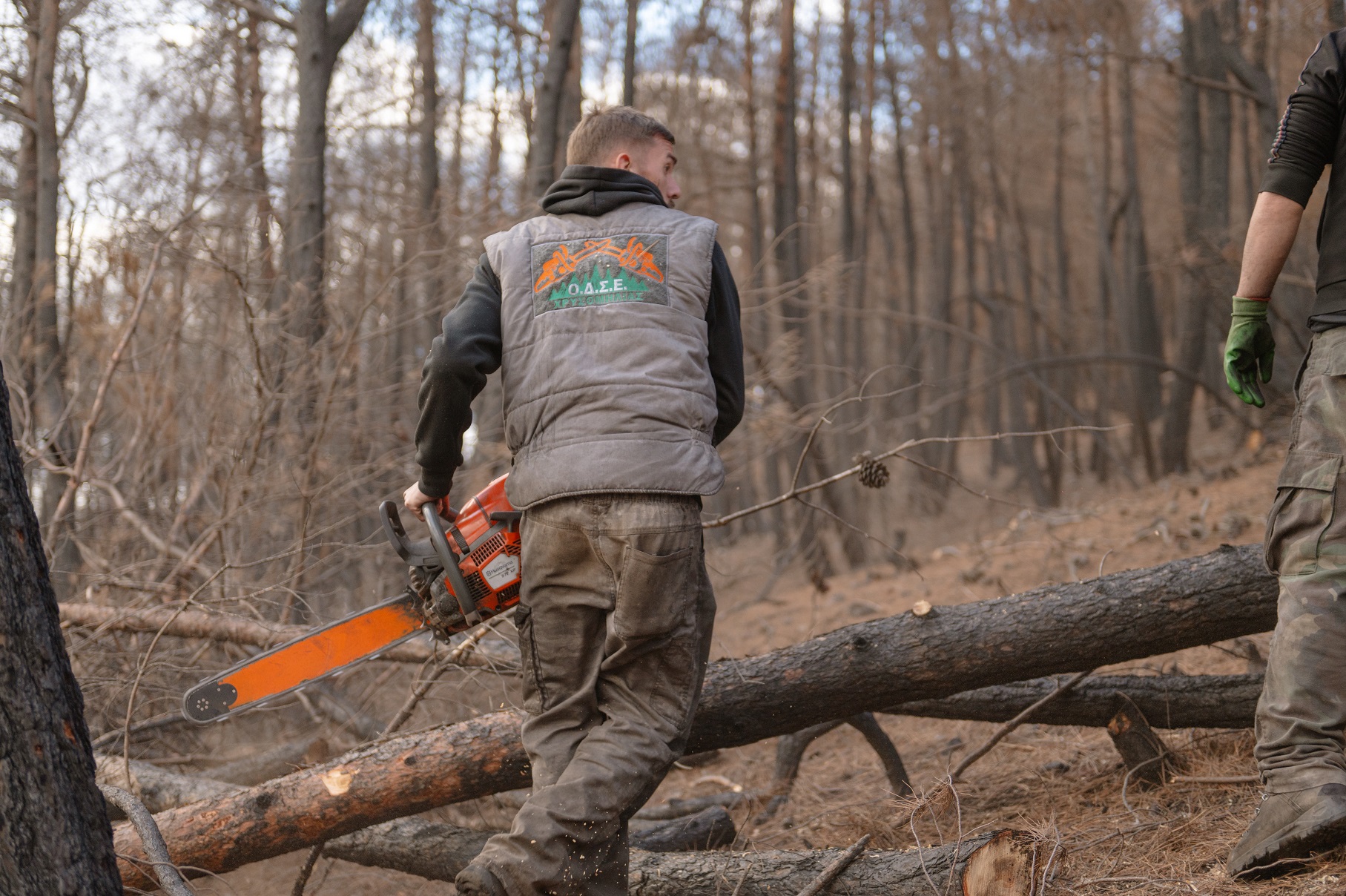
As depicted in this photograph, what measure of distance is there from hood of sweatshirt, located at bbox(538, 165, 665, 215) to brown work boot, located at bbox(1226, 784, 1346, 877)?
203cm

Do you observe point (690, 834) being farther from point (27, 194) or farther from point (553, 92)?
point (27, 194)

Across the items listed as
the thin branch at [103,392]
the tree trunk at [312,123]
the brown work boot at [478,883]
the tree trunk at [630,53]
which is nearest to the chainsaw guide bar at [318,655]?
the brown work boot at [478,883]

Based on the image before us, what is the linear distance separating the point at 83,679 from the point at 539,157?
13.5ft

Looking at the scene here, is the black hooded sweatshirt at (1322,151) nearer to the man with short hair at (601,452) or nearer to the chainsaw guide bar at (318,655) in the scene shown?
the man with short hair at (601,452)

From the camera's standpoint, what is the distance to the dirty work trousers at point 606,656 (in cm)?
224

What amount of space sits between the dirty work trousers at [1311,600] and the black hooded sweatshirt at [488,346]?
1334 millimetres

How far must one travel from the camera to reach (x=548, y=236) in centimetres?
255

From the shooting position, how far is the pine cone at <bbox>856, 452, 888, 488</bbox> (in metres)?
3.32

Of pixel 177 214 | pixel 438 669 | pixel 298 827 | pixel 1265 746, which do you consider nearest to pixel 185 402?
pixel 177 214

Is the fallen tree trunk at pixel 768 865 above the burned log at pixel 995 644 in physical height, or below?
below

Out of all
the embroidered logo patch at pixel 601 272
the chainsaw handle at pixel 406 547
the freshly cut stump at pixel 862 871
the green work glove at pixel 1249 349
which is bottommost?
the freshly cut stump at pixel 862 871

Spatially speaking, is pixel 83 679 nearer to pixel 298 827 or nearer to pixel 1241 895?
pixel 298 827

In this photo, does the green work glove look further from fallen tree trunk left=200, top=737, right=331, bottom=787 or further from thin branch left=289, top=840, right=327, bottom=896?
fallen tree trunk left=200, top=737, right=331, bottom=787

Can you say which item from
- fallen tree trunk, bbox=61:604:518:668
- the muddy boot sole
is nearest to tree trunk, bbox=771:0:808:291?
fallen tree trunk, bbox=61:604:518:668
